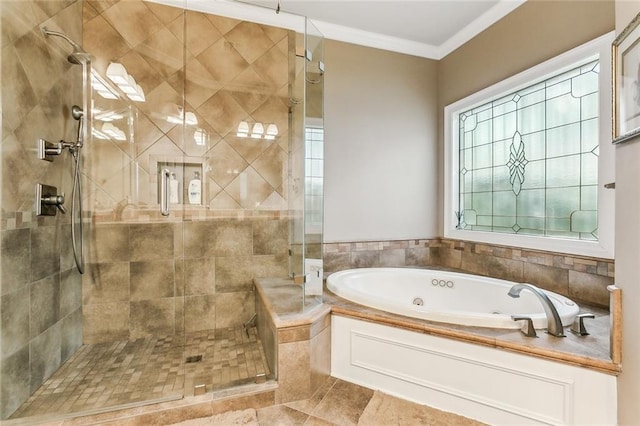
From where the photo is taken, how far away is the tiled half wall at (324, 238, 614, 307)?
178cm

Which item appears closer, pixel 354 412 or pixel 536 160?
pixel 354 412

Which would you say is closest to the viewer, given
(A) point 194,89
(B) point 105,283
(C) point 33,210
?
(C) point 33,210

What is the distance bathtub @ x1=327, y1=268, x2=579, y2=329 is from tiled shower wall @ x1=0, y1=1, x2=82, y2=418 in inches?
66.4

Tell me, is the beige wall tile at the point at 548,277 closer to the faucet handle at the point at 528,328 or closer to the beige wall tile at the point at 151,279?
the faucet handle at the point at 528,328

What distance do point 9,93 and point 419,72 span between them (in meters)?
2.97

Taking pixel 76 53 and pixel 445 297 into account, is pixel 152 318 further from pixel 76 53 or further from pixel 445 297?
pixel 445 297

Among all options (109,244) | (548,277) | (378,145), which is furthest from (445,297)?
(109,244)

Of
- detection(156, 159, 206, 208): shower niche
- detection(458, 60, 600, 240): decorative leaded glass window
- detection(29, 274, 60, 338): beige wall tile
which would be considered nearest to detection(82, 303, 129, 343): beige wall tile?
detection(29, 274, 60, 338): beige wall tile

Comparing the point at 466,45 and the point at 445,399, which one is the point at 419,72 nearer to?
the point at 466,45

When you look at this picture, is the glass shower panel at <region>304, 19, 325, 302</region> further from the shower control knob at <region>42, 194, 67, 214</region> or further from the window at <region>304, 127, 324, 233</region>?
the shower control knob at <region>42, 194, 67, 214</region>

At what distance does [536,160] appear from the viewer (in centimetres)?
215

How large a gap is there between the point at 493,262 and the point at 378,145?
1.40 meters

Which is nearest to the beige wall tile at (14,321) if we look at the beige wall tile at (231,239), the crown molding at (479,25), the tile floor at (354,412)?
the beige wall tile at (231,239)

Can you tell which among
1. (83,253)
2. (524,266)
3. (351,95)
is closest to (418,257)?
(524,266)
